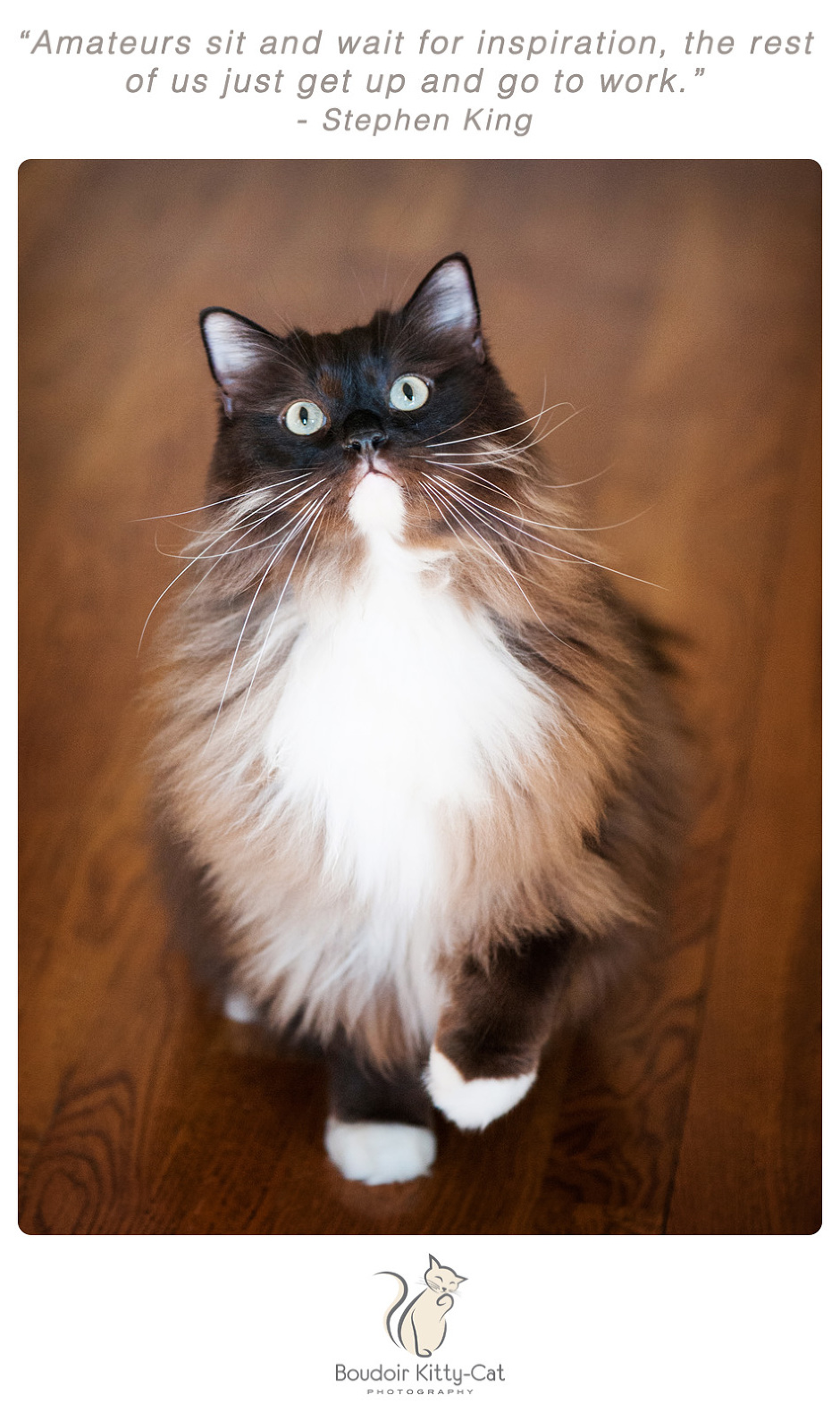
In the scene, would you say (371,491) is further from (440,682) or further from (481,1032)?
(481,1032)

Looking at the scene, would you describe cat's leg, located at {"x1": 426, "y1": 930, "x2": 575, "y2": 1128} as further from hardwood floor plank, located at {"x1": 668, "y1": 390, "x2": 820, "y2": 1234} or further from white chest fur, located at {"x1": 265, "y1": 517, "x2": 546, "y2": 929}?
hardwood floor plank, located at {"x1": 668, "y1": 390, "x2": 820, "y2": 1234}

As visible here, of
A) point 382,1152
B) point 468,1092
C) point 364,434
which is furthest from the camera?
point 382,1152

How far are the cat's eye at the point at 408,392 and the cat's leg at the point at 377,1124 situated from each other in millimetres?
711

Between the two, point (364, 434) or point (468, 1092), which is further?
point (468, 1092)

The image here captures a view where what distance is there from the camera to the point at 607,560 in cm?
104
